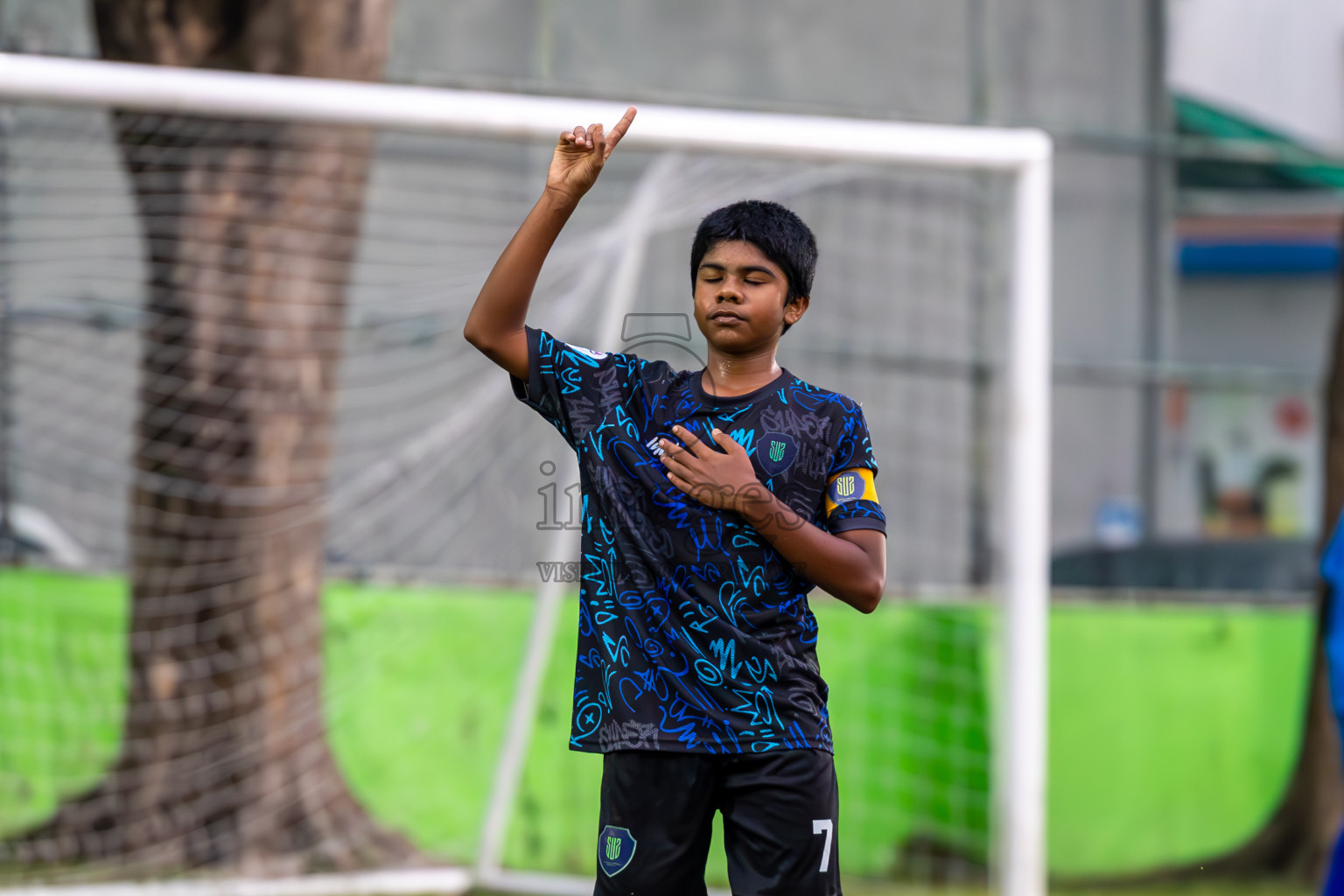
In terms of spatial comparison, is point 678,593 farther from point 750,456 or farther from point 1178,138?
point 1178,138

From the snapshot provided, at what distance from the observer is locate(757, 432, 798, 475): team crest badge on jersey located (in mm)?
1931

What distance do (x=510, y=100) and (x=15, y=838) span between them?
287cm

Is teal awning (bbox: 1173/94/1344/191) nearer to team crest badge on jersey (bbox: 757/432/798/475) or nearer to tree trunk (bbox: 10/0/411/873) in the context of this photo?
tree trunk (bbox: 10/0/411/873)

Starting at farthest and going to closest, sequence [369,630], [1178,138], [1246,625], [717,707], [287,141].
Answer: [1178,138] < [1246,625] < [369,630] < [287,141] < [717,707]

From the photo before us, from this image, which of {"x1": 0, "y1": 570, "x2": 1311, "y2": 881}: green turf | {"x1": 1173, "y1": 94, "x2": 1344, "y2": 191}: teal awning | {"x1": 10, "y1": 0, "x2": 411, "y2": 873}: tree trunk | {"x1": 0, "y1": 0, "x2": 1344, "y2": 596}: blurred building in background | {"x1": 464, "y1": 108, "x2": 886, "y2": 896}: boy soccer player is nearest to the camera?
{"x1": 464, "y1": 108, "x2": 886, "y2": 896}: boy soccer player

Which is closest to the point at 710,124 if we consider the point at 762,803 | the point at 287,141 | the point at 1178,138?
the point at 287,141

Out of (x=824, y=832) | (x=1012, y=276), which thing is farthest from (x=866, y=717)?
(x=824, y=832)

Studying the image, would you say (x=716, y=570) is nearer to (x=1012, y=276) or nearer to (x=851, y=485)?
(x=851, y=485)

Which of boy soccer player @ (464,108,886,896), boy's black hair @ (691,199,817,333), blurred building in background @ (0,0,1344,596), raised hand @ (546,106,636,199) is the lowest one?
boy soccer player @ (464,108,886,896)

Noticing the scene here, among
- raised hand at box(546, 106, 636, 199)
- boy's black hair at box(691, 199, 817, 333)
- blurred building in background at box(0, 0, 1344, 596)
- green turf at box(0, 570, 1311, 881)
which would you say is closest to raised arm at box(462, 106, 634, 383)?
raised hand at box(546, 106, 636, 199)

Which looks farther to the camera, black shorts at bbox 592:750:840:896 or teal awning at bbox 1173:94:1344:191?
teal awning at bbox 1173:94:1344:191

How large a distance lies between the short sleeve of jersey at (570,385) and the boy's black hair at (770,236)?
19 cm

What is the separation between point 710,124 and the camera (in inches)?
151

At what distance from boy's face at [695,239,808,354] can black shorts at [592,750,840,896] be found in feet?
1.85
